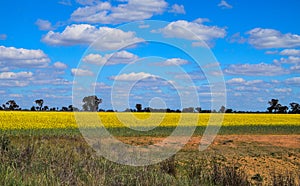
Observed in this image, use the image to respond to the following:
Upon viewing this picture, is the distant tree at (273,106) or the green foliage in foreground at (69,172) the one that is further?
the distant tree at (273,106)

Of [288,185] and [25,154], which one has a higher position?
[25,154]

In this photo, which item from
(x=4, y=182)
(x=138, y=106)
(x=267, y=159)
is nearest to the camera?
(x=4, y=182)

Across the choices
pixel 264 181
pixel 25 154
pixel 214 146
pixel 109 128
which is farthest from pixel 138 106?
pixel 25 154

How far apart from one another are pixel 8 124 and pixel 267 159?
76.1ft

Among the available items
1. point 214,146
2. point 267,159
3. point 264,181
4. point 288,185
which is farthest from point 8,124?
point 288,185

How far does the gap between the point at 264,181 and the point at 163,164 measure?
4013 mm

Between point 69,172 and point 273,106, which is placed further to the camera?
point 273,106

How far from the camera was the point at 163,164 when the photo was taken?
14.3m

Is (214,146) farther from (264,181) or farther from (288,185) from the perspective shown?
(288,185)

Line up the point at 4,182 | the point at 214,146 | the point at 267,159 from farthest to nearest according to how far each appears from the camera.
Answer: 1. the point at 214,146
2. the point at 267,159
3. the point at 4,182

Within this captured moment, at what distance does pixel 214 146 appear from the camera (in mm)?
24562

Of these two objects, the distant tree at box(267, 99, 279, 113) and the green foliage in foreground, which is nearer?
the green foliage in foreground

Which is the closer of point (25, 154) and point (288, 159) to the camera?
point (25, 154)

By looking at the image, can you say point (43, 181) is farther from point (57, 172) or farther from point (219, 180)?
point (219, 180)
